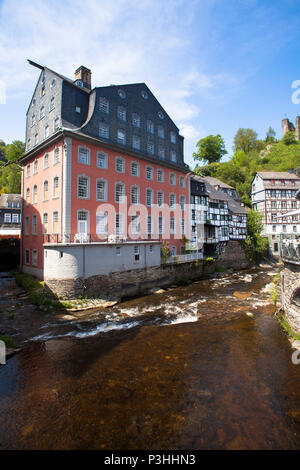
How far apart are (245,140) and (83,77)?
77762 millimetres

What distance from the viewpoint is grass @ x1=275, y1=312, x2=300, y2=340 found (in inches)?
450

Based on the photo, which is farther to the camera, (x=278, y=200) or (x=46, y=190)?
(x=278, y=200)

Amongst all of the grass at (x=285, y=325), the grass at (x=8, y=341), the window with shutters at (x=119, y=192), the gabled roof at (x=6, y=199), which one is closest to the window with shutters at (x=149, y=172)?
the window with shutters at (x=119, y=192)

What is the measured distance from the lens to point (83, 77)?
82.5 feet

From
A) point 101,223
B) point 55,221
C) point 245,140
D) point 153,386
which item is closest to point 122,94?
point 101,223

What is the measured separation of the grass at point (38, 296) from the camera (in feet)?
53.3

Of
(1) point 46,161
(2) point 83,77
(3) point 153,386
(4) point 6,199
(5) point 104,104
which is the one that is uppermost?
(2) point 83,77

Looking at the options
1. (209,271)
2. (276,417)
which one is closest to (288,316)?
(276,417)

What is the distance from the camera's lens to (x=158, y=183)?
88.4 feet

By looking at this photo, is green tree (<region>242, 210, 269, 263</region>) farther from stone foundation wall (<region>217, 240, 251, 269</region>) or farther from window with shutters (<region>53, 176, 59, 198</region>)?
window with shutters (<region>53, 176, 59, 198</region>)

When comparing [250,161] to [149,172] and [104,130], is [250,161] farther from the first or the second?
[104,130]

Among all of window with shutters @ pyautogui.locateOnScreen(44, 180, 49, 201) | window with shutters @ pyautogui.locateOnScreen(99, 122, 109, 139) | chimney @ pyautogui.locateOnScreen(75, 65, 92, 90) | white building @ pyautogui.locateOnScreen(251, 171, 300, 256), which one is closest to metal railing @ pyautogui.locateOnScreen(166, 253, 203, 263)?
window with shutters @ pyautogui.locateOnScreen(44, 180, 49, 201)

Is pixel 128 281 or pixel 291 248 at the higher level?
pixel 291 248
